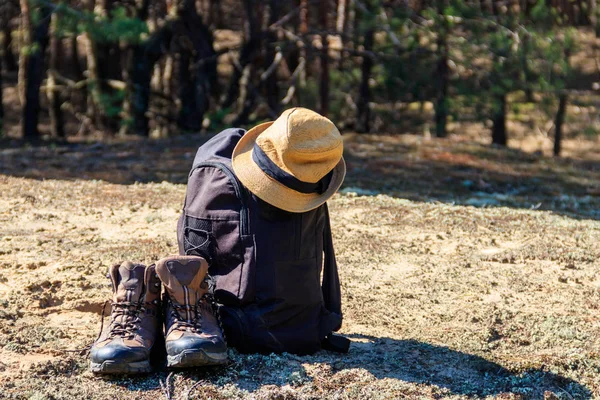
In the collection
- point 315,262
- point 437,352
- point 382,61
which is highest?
point 382,61

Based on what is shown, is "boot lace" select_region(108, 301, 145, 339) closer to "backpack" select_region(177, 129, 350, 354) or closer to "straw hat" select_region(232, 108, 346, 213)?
"backpack" select_region(177, 129, 350, 354)

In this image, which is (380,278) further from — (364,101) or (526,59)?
(364,101)

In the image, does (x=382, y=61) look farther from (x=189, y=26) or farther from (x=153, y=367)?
(x=153, y=367)

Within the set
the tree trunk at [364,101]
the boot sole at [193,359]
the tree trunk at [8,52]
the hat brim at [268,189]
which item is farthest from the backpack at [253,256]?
the tree trunk at [8,52]

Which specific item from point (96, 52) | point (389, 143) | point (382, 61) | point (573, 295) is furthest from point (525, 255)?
point (96, 52)

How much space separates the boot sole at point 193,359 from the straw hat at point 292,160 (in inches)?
24.1

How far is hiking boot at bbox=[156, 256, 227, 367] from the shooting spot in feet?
9.91

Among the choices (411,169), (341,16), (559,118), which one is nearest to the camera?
(411,169)

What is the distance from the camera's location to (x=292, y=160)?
327 cm

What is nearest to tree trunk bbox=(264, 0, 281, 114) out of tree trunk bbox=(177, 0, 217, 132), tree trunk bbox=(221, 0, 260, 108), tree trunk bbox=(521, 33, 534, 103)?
tree trunk bbox=(221, 0, 260, 108)

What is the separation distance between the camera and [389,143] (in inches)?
405

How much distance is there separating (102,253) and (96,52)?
8.60 metres

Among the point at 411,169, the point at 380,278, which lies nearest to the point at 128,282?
the point at 380,278

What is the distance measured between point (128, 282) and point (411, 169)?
5.84 metres
